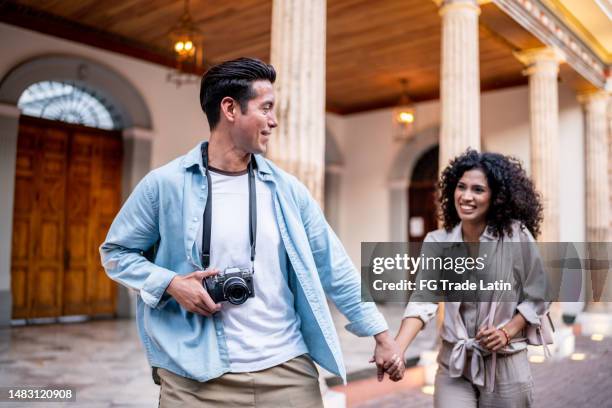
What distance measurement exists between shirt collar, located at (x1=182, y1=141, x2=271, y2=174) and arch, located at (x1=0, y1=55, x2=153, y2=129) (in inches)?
295

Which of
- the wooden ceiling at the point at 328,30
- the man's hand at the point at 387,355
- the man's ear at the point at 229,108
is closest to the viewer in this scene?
the man's ear at the point at 229,108

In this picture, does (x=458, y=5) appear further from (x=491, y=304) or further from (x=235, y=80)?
(x=235, y=80)

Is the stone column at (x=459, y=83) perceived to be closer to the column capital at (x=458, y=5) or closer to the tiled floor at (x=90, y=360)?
the column capital at (x=458, y=5)

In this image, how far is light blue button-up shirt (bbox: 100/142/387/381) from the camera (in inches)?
64.6

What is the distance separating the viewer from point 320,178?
14.8 feet

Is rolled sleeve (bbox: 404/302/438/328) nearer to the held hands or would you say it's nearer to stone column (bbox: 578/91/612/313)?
the held hands

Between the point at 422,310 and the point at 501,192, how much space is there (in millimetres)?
623

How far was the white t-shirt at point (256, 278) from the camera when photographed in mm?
1672

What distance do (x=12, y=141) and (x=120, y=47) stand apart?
243cm

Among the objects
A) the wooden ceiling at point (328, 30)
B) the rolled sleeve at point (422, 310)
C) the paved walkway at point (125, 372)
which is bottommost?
the paved walkway at point (125, 372)

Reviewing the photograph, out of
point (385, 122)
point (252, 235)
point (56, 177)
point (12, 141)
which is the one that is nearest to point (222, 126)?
point (252, 235)

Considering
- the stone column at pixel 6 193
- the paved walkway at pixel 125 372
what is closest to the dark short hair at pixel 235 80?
the paved walkway at pixel 125 372

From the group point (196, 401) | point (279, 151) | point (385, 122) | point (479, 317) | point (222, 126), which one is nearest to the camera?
point (196, 401)

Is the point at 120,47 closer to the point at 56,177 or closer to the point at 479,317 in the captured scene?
Result: the point at 56,177
